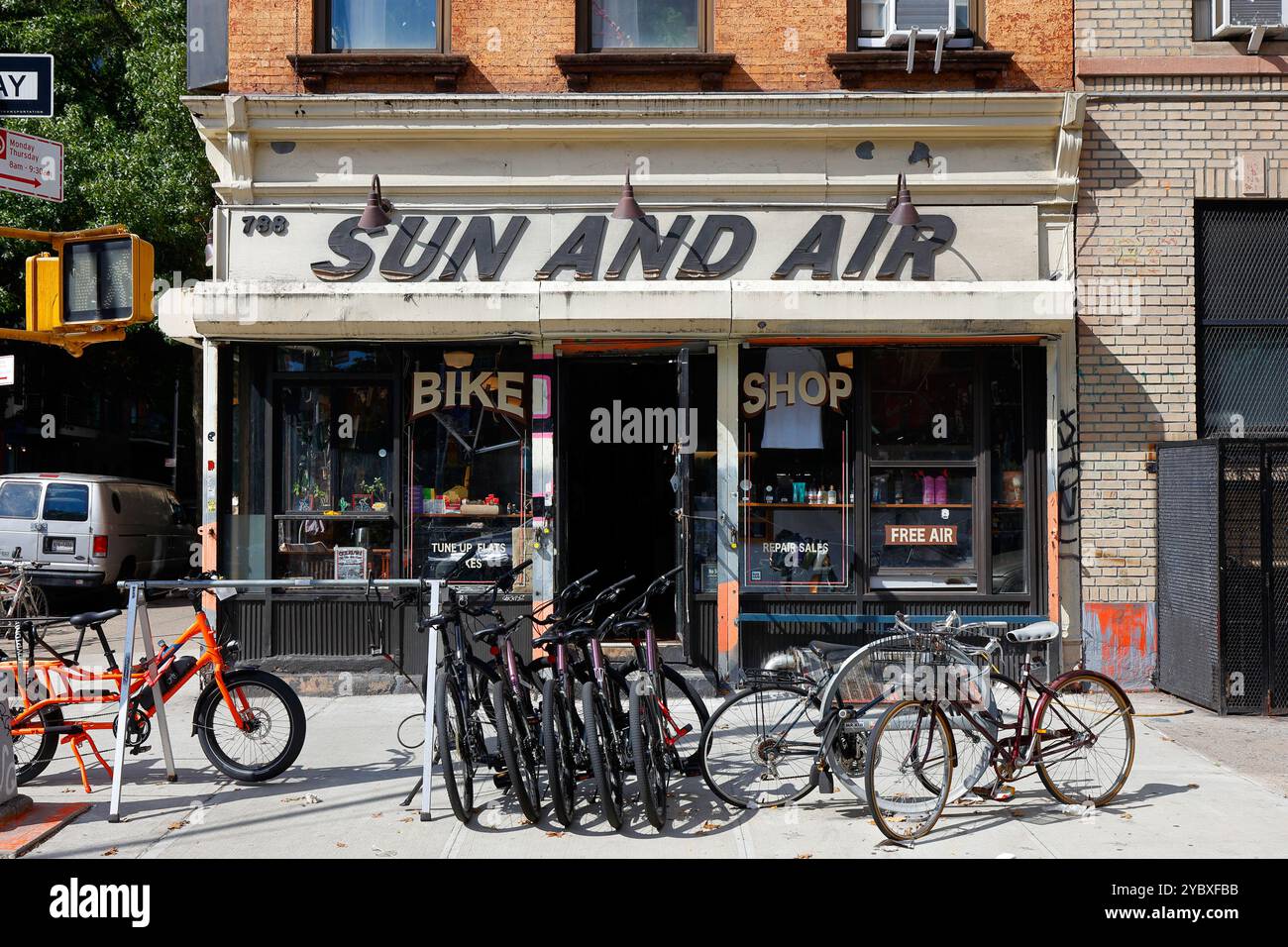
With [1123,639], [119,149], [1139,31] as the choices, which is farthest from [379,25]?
[119,149]

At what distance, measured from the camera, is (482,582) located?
9.38 metres

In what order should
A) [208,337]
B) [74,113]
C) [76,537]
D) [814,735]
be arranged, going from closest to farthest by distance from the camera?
[814,735]
[208,337]
[76,537]
[74,113]

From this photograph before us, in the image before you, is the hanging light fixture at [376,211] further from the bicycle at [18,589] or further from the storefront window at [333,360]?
the bicycle at [18,589]

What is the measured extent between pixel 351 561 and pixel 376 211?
10.3 feet

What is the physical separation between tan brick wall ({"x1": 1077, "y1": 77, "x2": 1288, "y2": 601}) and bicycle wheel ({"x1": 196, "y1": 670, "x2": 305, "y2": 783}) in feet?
21.9

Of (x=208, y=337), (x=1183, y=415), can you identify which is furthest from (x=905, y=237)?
(x=208, y=337)

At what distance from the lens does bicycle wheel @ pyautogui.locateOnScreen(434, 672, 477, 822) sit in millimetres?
5594

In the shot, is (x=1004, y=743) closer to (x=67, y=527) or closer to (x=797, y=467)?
(x=797, y=467)

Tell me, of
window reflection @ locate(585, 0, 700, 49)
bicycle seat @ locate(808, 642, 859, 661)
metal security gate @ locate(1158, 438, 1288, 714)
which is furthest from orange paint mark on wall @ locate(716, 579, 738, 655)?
window reflection @ locate(585, 0, 700, 49)

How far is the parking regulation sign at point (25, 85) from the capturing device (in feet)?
21.0

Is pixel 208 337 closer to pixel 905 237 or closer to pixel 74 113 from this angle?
pixel 905 237

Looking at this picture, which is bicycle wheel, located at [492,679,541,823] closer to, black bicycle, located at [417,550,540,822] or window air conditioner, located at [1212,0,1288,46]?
black bicycle, located at [417,550,540,822]

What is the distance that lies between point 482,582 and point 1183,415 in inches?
253
